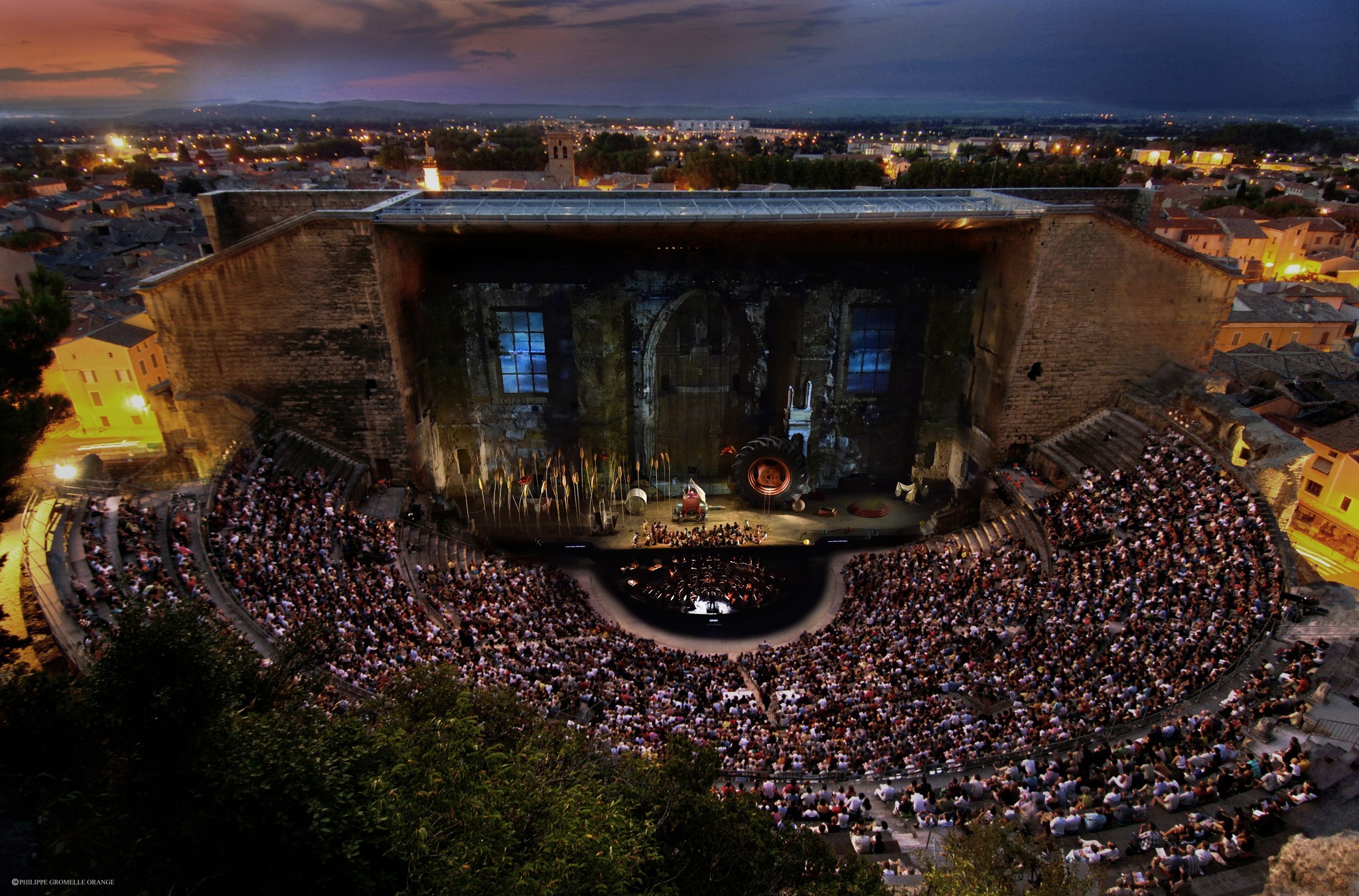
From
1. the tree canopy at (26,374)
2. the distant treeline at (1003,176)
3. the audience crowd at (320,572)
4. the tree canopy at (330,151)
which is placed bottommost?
the audience crowd at (320,572)

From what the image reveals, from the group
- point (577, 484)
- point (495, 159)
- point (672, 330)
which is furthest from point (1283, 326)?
point (495, 159)

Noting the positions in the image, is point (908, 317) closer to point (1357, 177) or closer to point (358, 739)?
point (358, 739)

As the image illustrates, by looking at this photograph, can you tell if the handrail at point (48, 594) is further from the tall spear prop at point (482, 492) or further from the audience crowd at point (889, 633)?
the tall spear prop at point (482, 492)

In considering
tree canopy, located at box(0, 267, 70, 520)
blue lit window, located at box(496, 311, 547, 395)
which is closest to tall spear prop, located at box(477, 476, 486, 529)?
blue lit window, located at box(496, 311, 547, 395)

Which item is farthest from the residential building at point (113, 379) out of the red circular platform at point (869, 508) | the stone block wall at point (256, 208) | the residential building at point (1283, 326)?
the residential building at point (1283, 326)

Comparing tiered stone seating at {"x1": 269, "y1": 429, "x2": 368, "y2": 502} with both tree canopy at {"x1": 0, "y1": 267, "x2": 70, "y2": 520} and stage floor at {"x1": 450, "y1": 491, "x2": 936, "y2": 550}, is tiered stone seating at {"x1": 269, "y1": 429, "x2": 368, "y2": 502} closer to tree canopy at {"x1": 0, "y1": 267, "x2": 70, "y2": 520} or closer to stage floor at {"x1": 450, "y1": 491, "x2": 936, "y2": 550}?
stage floor at {"x1": 450, "y1": 491, "x2": 936, "y2": 550}

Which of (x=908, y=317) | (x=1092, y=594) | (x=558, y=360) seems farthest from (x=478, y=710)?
(x=908, y=317)
